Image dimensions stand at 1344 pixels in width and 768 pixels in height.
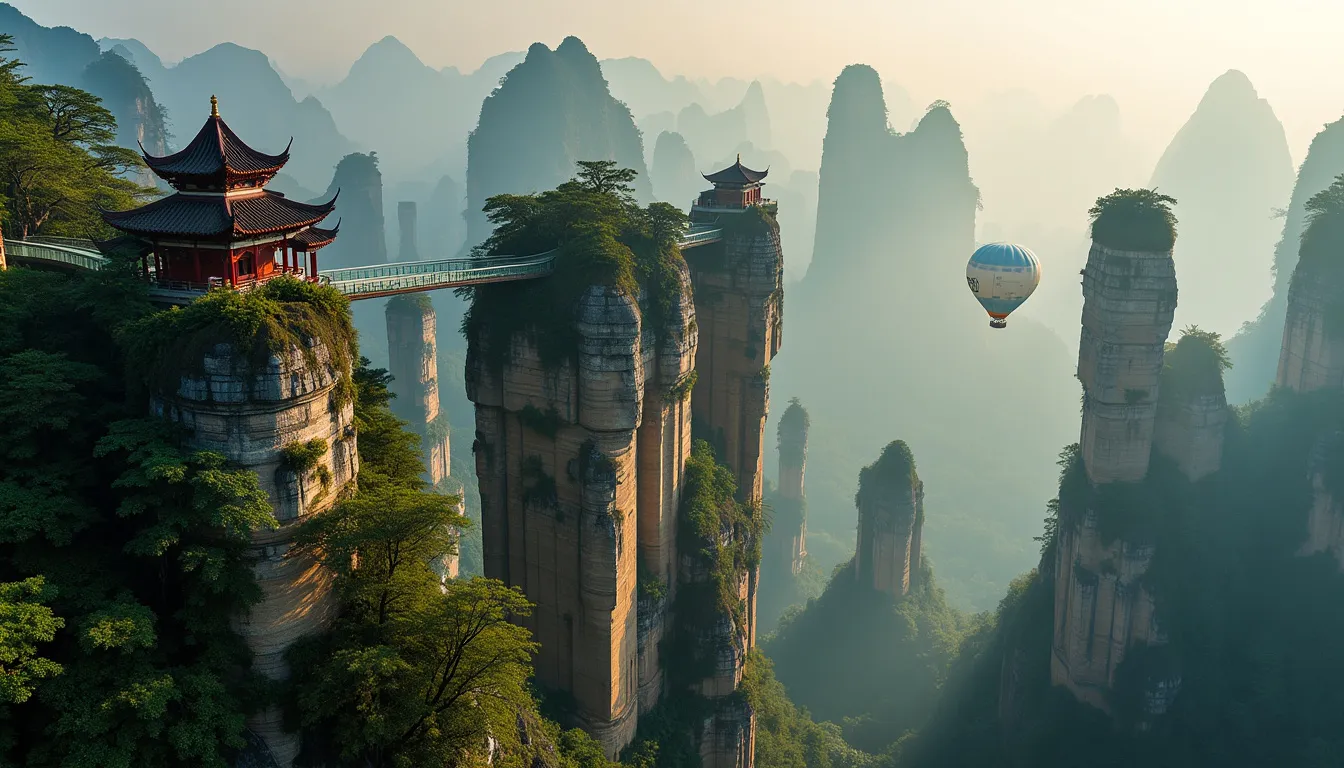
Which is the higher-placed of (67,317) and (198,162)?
(198,162)

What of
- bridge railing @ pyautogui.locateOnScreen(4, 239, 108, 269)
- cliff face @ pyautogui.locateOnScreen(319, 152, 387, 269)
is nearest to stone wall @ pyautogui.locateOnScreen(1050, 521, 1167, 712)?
bridge railing @ pyautogui.locateOnScreen(4, 239, 108, 269)

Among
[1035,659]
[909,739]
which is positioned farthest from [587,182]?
[909,739]

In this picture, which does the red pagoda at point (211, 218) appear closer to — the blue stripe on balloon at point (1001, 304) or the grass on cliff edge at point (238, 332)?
the grass on cliff edge at point (238, 332)

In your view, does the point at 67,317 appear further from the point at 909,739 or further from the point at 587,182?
the point at 909,739

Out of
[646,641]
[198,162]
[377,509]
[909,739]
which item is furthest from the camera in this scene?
[909,739]

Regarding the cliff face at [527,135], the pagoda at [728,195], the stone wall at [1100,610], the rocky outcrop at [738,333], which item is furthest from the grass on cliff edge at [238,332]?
the cliff face at [527,135]

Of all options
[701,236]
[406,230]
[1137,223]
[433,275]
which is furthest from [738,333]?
[406,230]
